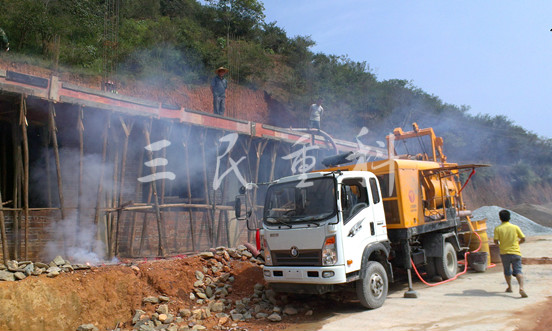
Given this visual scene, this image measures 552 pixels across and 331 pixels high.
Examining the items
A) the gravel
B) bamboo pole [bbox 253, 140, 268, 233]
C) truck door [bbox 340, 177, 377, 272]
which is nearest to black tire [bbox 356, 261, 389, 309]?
truck door [bbox 340, 177, 377, 272]

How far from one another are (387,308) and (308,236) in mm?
1900

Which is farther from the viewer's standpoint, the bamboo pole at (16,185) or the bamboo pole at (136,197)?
the bamboo pole at (136,197)

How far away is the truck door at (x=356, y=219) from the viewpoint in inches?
238

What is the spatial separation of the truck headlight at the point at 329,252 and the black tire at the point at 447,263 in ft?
12.5

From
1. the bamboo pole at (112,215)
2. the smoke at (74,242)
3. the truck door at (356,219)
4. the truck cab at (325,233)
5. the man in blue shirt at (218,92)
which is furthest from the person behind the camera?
the man in blue shirt at (218,92)

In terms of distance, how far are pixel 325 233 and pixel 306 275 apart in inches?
28.5

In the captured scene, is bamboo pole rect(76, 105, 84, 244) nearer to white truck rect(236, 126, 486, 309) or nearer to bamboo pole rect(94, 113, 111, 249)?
bamboo pole rect(94, 113, 111, 249)

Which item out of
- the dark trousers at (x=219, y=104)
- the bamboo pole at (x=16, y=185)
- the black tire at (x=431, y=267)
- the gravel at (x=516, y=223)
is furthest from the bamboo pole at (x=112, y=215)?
the gravel at (x=516, y=223)

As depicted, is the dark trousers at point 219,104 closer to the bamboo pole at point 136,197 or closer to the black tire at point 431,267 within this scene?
the bamboo pole at point 136,197

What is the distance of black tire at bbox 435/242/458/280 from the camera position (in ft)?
27.9

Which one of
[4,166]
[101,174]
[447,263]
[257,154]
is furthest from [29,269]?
[447,263]

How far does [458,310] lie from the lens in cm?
609

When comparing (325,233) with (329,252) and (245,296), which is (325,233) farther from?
(245,296)

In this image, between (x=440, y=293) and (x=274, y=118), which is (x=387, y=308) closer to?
(x=440, y=293)
